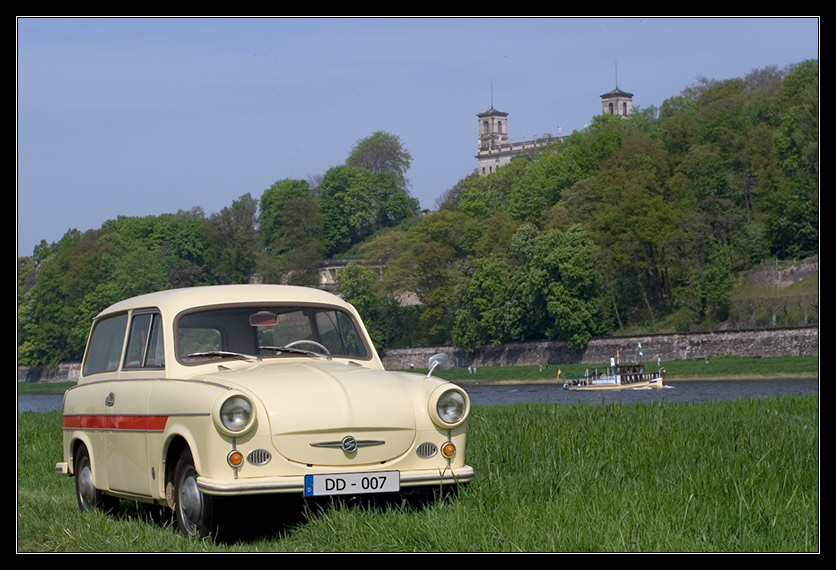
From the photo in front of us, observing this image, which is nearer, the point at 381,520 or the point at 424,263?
the point at 381,520

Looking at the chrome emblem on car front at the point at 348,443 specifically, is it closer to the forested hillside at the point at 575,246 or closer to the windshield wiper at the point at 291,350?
the windshield wiper at the point at 291,350

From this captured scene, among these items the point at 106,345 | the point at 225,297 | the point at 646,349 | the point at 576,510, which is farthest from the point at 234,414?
the point at 646,349

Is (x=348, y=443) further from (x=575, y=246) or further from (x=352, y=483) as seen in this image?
(x=575, y=246)

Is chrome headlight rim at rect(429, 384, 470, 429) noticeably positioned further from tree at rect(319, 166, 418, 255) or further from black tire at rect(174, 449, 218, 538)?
tree at rect(319, 166, 418, 255)

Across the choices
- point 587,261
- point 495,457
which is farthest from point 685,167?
point 495,457

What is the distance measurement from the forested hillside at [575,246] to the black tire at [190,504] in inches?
3402

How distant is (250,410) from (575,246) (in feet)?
308

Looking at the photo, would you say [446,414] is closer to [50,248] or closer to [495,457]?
[495,457]

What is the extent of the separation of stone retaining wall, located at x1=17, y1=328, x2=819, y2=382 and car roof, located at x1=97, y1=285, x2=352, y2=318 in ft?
257

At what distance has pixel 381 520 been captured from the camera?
883 cm

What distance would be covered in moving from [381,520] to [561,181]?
118350 mm

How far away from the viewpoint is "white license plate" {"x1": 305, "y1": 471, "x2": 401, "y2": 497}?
8.86 meters

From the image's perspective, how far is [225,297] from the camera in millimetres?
10406

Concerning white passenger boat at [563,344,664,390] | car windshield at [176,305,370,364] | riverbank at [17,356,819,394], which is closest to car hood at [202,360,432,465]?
car windshield at [176,305,370,364]
